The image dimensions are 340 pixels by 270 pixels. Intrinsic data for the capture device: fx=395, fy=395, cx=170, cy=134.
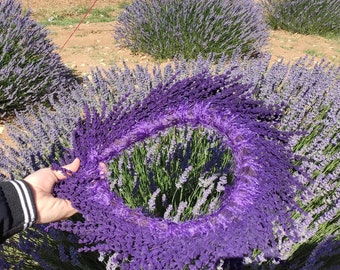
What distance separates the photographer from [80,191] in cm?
123

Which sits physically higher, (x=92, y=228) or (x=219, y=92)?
(x=219, y=92)

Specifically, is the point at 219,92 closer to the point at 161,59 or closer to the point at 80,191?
the point at 80,191

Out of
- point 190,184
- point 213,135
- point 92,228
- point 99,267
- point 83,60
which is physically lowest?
point 83,60

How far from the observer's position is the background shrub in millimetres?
7031

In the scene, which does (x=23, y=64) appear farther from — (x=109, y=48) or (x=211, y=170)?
(x=211, y=170)

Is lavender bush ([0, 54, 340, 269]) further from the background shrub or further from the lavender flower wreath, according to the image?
the background shrub

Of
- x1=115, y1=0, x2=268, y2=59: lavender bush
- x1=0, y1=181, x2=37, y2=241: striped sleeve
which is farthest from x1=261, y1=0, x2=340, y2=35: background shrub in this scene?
x1=0, y1=181, x2=37, y2=241: striped sleeve

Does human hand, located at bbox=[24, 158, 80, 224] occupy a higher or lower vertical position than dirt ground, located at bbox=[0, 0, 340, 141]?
higher

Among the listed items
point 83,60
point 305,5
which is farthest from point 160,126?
point 305,5

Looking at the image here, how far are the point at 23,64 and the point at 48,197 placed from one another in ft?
10.4

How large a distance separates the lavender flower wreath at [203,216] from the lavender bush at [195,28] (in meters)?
3.59

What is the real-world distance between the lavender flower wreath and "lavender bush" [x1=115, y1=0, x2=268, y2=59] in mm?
3589

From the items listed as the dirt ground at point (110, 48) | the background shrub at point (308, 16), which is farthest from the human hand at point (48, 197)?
the background shrub at point (308, 16)

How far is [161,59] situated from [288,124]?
353 centimetres
